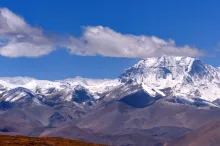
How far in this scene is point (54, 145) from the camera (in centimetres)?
19938

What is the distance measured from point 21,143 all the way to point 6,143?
5.27 meters

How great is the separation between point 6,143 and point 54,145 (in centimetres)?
1694

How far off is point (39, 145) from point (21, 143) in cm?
904

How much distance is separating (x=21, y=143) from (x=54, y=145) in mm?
11678

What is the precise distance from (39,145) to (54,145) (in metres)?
7.49

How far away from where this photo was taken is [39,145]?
19350 cm

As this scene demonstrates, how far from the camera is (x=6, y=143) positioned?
652 ft

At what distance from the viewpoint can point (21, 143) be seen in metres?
199
